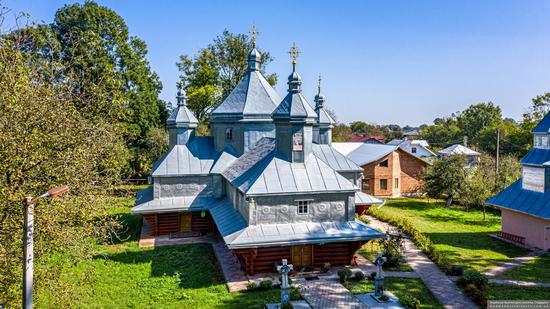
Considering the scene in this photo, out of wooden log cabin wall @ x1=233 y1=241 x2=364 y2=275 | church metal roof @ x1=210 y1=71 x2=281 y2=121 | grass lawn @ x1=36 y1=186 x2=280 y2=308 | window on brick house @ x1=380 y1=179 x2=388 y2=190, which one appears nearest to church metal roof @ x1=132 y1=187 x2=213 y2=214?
grass lawn @ x1=36 y1=186 x2=280 y2=308

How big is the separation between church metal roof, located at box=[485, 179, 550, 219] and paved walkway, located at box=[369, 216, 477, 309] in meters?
5.72

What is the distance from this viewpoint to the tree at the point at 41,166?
7.98m

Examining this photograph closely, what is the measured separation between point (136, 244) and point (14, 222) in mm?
12881

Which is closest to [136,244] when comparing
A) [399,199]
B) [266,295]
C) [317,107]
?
[266,295]

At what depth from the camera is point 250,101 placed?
23062 mm

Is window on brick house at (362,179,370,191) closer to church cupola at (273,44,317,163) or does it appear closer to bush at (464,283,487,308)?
church cupola at (273,44,317,163)

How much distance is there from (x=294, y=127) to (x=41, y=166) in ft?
34.1

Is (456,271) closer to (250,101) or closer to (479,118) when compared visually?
(250,101)

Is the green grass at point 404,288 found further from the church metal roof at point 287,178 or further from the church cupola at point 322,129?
the church cupola at point 322,129

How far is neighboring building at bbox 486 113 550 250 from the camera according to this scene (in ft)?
63.1

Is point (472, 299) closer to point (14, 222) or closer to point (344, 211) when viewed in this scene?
point (344, 211)

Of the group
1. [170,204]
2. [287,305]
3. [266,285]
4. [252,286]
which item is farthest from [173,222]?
[287,305]

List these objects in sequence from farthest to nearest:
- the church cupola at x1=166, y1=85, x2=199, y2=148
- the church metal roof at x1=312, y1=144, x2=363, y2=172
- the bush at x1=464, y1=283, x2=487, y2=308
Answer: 1. the church cupola at x1=166, y1=85, x2=199, y2=148
2. the church metal roof at x1=312, y1=144, x2=363, y2=172
3. the bush at x1=464, y1=283, x2=487, y2=308

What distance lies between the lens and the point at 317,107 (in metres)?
28.3
